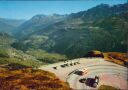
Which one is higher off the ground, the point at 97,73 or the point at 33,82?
the point at 33,82

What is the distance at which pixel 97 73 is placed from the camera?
2756 inches

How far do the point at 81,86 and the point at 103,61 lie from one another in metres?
31.9

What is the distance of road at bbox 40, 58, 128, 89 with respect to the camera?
198 ft

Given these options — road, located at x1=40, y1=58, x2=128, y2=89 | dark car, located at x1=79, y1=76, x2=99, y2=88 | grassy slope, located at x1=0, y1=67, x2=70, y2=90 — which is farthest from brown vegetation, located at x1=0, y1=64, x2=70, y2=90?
dark car, located at x1=79, y1=76, x2=99, y2=88

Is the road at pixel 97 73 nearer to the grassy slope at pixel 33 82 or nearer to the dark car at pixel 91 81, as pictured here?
the dark car at pixel 91 81

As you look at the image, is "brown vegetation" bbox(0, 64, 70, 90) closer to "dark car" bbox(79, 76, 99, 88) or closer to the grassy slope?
the grassy slope

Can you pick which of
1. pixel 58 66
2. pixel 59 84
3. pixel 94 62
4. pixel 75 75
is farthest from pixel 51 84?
pixel 94 62

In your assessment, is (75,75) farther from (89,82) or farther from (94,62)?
(94,62)

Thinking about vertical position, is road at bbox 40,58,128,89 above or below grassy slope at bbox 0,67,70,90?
below

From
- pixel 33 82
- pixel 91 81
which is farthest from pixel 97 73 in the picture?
pixel 33 82

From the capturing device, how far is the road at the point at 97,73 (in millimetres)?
60281

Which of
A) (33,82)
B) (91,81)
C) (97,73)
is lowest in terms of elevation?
(97,73)

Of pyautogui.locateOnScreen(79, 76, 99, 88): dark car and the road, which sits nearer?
pyautogui.locateOnScreen(79, 76, 99, 88): dark car

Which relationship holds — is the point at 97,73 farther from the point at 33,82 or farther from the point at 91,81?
the point at 33,82
